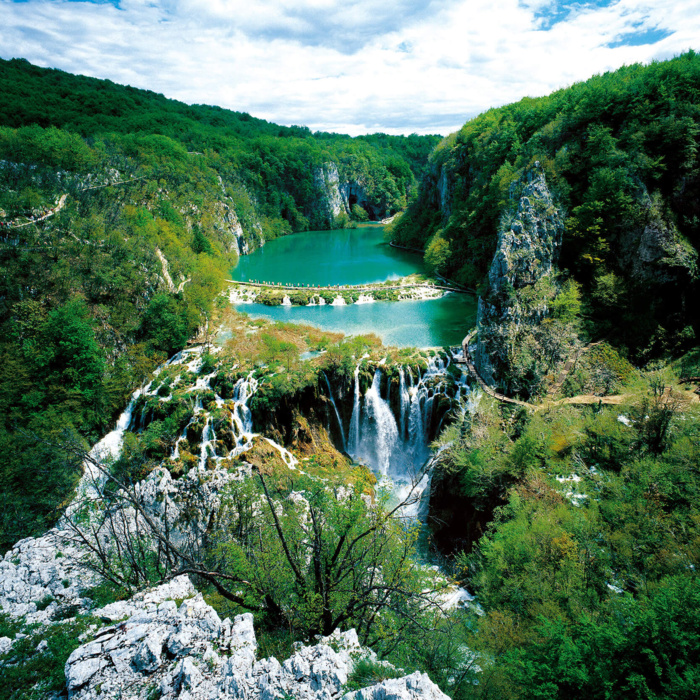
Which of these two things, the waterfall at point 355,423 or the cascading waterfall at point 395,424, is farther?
the waterfall at point 355,423

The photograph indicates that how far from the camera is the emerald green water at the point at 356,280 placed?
34625mm

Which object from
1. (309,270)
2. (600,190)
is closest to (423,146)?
(309,270)

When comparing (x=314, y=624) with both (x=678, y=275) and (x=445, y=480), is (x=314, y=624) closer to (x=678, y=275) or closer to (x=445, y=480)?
(x=445, y=480)

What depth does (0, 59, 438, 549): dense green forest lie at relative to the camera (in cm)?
2033

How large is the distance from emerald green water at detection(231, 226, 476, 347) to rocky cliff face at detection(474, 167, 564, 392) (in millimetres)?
5930

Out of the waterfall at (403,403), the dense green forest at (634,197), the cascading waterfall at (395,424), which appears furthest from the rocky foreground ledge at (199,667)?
the dense green forest at (634,197)

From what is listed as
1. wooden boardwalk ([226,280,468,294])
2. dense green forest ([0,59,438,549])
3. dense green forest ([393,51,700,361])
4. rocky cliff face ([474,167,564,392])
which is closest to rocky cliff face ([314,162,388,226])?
dense green forest ([0,59,438,549])

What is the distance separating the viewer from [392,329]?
3459 centimetres

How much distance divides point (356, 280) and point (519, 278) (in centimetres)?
2778

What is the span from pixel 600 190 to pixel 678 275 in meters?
7.80

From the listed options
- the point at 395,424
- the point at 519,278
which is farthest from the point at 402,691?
the point at 519,278

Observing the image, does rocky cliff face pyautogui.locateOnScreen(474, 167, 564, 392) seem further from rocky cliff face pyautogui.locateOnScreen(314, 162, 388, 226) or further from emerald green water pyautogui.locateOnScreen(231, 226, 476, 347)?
rocky cliff face pyautogui.locateOnScreen(314, 162, 388, 226)

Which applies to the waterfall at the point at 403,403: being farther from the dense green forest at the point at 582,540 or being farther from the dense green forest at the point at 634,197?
the dense green forest at the point at 634,197

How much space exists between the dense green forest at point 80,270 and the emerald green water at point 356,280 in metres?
8.20
